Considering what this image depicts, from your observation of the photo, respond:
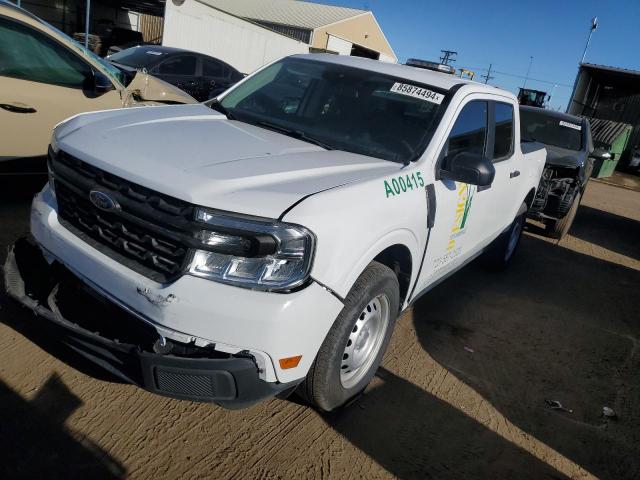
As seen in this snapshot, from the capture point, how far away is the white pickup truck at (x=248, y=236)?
2.11m

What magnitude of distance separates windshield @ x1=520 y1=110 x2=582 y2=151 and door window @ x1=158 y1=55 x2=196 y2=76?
23.1ft

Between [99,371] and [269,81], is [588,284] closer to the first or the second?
[269,81]

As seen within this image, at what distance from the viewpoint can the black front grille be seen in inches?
84.6

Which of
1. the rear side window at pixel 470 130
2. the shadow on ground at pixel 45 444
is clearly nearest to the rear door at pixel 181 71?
the rear side window at pixel 470 130

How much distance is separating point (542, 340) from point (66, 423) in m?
3.54

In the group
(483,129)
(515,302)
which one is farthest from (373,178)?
(515,302)

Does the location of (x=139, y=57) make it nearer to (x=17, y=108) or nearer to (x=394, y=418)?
(x=17, y=108)

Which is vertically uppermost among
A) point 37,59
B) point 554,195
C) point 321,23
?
point 321,23

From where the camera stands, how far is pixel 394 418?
9.69 feet

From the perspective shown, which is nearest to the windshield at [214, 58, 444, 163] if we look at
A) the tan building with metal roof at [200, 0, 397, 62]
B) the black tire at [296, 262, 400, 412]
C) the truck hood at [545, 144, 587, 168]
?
the black tire at [296, 262, 400, 412]

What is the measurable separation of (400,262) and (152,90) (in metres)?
4.17

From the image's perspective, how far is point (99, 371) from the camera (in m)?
2.91

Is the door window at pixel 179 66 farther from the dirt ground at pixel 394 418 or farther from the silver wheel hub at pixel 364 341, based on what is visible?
the silver wheel hub at pixel 364 341

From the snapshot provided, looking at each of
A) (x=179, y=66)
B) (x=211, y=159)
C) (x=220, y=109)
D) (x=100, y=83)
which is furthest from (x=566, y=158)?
(x=179, y=66)
